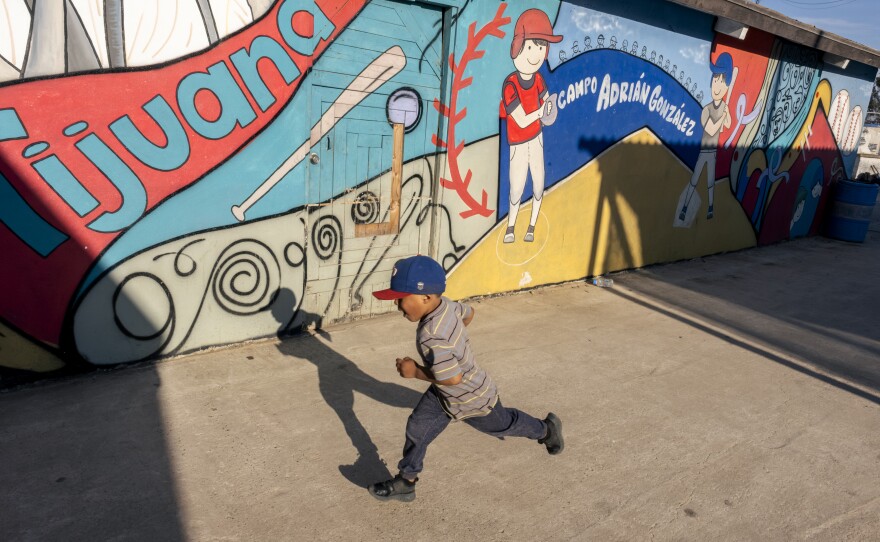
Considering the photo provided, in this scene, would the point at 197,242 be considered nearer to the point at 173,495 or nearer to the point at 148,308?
the point at 148,308

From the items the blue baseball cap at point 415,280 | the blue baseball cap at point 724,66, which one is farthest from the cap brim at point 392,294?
the blue baseball cap at point 724,66

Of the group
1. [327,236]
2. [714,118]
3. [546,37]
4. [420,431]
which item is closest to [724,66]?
[714,118]

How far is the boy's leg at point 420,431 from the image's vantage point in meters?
3.40

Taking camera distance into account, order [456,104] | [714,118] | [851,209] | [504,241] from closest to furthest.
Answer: [456,104] → [504,241] → [714,118] → [851,209]

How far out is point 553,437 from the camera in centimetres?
394

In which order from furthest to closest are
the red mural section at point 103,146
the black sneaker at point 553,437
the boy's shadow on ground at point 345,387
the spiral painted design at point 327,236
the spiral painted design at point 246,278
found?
the spiral painted design at point 327,236, the spiral painted design at point 246,278, the red mural section at point 103,146, the black sneaker at point 553,437, the boy's shadow on ground at point 345,387

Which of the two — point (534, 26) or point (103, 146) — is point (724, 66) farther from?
point (103, 146)

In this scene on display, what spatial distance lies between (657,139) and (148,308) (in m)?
6.97

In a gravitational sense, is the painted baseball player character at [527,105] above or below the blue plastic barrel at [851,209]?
above

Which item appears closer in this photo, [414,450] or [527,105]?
[414,450]

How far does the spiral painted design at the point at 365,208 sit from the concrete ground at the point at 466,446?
0.99m

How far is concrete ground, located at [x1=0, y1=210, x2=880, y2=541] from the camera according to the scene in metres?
3.30

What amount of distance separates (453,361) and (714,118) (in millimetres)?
8313

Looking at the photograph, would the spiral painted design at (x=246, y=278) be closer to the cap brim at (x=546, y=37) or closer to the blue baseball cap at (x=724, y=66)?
the cap brim at (x=546, y=37)
